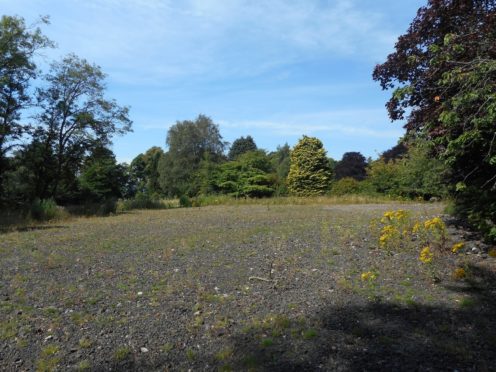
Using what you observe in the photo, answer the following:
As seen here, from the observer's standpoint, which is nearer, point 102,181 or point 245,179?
point 245,179

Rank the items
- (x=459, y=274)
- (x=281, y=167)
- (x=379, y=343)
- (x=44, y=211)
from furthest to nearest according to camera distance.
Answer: (x=281, y=167) → (x=44, y=211) → (x=459, y=274) → (x=379, y=343)

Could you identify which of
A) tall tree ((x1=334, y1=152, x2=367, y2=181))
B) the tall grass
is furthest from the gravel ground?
tall tree ((x1=334, y1=152, x2=367, y2=181))

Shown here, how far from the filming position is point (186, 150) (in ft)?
147

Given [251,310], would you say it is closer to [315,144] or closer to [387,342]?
[387,342]

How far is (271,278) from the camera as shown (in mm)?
5434

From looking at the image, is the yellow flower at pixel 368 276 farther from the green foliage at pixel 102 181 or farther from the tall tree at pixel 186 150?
the tall tree at pixel 186 150

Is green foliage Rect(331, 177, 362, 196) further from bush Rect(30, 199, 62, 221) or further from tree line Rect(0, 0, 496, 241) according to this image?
bush Rect(30, 199, 62, 221)

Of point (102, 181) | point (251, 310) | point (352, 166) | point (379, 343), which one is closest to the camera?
point (379, 343)

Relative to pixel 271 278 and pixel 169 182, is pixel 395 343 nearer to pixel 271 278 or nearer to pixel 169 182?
pixel 271 278

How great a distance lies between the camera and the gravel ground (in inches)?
127

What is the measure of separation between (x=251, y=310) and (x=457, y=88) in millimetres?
3918

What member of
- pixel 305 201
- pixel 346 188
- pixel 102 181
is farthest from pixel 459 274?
pixel 102 181

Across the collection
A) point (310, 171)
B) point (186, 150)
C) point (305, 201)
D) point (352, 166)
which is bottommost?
point (305, 201)

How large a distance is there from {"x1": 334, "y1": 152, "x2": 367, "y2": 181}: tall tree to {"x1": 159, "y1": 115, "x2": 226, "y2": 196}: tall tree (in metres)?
15.1
